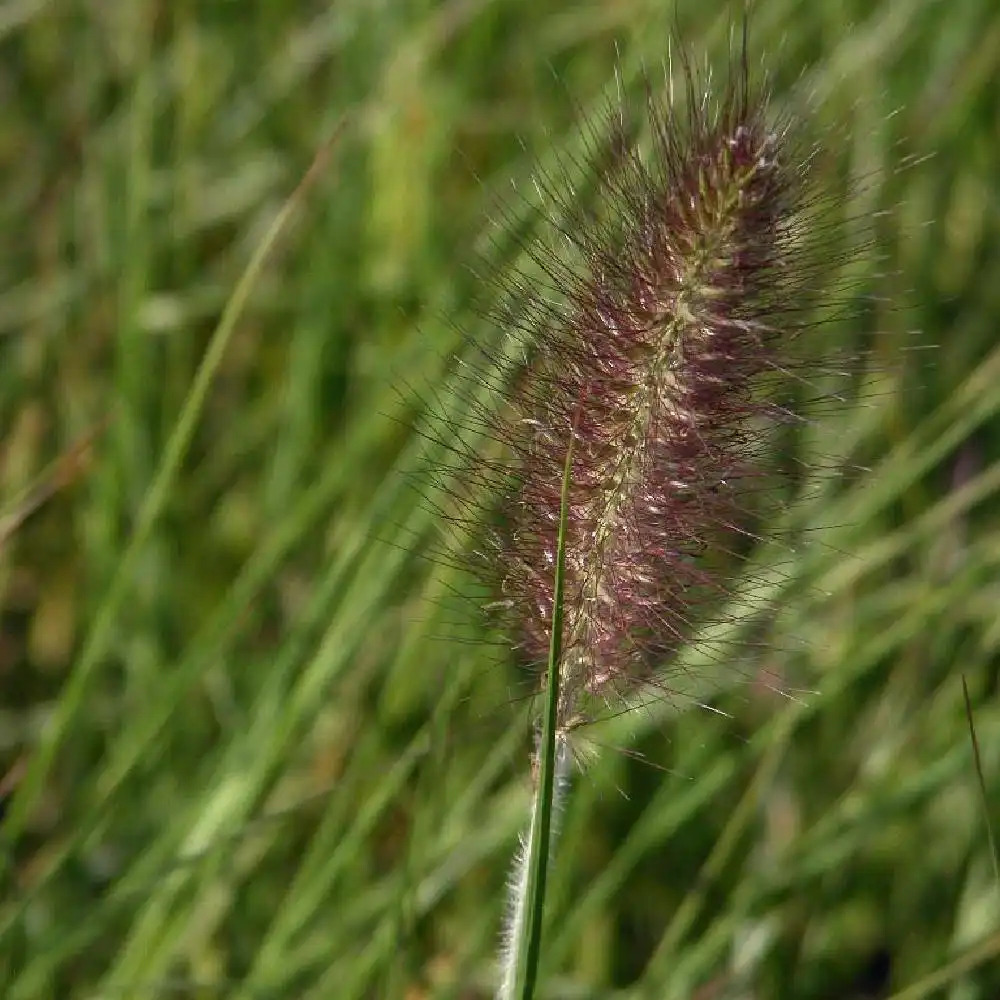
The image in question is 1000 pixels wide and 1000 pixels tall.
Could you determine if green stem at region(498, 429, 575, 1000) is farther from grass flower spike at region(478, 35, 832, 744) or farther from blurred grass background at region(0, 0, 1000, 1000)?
blurred grass background at region(0, 0, 1000, 1000)

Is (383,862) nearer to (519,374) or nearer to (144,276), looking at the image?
(144,276)

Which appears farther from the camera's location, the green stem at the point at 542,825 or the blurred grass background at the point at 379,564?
the blurred grass background at the point at 379,564

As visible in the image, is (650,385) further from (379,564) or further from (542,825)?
(379,564)

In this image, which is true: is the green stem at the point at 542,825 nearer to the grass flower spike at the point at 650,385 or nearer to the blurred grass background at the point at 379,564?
the grass flower spike at the point at 650,385

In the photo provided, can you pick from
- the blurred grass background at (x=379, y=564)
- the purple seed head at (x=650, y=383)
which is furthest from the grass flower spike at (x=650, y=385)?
the blurred grass background at (x=379, y=564)

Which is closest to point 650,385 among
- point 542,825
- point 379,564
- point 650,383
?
point 650,383

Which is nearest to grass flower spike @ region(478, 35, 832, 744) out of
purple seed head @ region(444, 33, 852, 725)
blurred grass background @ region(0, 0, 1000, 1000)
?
purple seed head @ region(444, 33, 852, 725)

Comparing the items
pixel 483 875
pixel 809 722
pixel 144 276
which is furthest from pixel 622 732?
pixel 144 276
